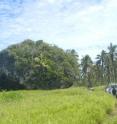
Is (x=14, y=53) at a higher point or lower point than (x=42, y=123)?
higher

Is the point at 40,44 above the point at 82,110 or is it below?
above

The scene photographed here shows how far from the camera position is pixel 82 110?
15.9m

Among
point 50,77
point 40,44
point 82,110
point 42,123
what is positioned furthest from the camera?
point 40,44

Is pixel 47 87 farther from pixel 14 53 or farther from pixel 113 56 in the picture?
pixel 113 56

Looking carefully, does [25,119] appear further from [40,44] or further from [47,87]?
[40,44]

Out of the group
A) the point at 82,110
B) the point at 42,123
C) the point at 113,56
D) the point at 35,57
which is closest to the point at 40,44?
the point at 35,57

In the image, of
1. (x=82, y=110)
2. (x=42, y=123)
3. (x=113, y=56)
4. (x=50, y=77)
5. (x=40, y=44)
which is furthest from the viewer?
(x=113, y=56)

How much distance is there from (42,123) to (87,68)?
241ft

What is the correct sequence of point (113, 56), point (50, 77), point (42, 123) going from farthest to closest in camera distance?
1. point (113, 56)
2. point (50, 77)
3. point (42, 123)

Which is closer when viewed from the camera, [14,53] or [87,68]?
[14,53]

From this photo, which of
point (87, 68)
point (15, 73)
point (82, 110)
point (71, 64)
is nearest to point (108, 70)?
point (87, 68)

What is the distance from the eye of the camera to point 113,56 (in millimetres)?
81812

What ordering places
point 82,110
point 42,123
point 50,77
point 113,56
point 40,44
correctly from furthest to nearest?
1. point 113,56
2. point 40,44
3. point 50,77
4. point 82,110
5. point 42,123

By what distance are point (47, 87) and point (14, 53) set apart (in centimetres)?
734
